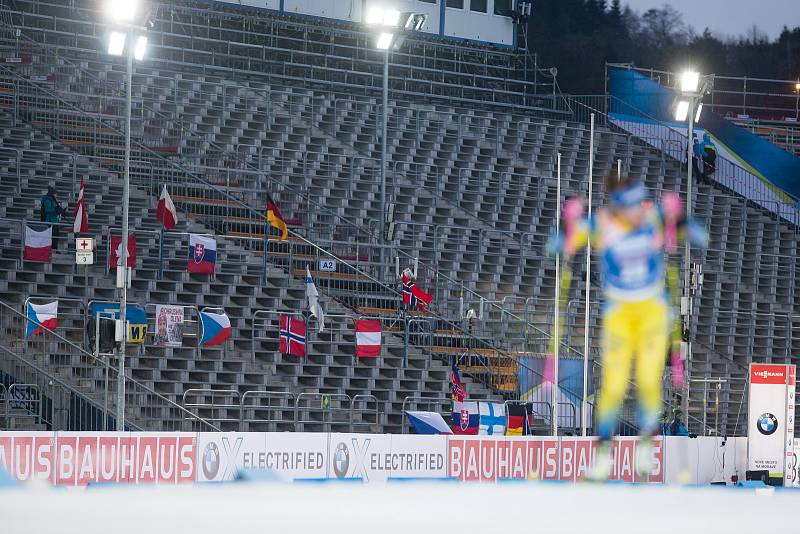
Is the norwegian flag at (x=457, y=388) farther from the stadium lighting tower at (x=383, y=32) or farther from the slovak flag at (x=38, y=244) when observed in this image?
the slovak flag at (x=38, y=244)

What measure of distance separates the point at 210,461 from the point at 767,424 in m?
11.2

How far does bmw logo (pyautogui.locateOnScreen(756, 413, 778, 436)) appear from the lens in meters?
27.6

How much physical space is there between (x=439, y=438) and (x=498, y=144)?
17682mm

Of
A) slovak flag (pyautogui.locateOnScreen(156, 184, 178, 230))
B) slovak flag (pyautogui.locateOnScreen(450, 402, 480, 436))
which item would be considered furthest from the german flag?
slovak flag (pyautogui.locateOnScreen(450, 402, 480, 436))

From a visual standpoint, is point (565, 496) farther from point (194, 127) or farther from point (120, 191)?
point (194, 127)

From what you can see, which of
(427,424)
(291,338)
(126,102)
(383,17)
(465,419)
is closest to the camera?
(126,102)

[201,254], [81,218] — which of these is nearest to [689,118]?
[201,254]

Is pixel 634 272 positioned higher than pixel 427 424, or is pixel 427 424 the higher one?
pixel 634 272

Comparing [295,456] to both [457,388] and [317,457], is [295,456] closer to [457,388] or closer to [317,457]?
[317,457]

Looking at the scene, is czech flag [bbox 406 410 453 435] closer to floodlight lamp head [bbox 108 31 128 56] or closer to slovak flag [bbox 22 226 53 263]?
slovak flag [bbox 22 226 53 263]

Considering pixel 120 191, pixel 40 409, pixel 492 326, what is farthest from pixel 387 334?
pixel 40 409

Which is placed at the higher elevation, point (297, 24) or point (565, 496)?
point (297, 24)

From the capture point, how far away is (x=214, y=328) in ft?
93.4

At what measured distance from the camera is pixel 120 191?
105 ft
